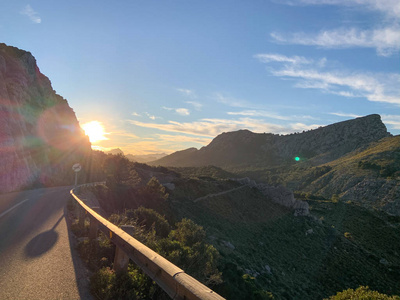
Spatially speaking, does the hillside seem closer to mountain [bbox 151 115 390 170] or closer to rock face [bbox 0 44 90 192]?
mountain [bbox 151 115 390 170]

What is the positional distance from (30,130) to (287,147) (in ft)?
523

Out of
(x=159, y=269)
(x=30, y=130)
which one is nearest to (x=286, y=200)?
(x=30, y=130)

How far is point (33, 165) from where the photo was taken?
32.2 metres

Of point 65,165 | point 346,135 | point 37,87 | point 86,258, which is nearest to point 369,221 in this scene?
point 65,165

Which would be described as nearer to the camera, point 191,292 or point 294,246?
point 191,292

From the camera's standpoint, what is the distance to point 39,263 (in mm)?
5953

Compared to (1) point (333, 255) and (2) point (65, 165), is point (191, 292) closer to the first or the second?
(1) point (333, 255)

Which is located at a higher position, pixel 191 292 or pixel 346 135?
pixel 346 135

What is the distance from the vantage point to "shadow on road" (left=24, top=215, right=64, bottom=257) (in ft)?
22.3

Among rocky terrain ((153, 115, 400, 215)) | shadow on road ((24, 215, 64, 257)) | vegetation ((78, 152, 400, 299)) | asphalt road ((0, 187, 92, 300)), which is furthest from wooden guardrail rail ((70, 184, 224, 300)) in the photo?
rocky terrain ((153, 115, 400, 215))

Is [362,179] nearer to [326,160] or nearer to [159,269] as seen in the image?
[326,160]

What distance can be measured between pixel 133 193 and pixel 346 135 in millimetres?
139255

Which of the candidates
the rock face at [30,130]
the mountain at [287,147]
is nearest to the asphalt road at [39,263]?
the rock face at [30,130]

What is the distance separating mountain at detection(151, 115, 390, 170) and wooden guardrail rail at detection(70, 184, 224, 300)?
131m
